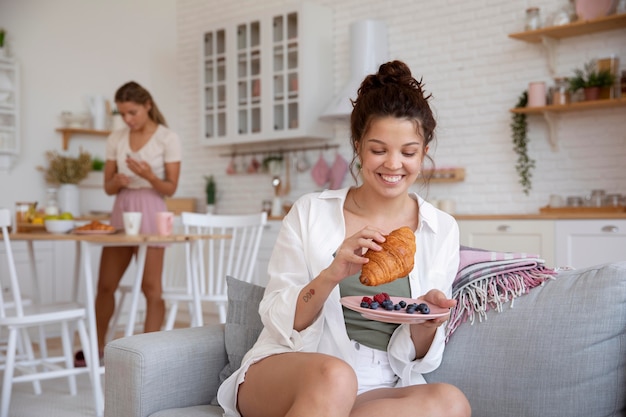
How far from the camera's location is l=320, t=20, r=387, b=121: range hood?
560 cm

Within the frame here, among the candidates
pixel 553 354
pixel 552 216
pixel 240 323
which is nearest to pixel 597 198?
pixel 552 216

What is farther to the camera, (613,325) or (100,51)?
(100,51)

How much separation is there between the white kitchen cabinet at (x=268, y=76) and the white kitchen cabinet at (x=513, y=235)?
5.76ft

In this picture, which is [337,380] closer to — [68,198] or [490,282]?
[490,282]

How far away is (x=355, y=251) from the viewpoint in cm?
159

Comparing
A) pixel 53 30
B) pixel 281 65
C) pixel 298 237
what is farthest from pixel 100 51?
pixel 298 237

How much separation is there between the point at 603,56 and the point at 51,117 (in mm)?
4218

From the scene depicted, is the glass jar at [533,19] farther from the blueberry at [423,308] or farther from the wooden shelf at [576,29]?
the blueberry at [423,308]

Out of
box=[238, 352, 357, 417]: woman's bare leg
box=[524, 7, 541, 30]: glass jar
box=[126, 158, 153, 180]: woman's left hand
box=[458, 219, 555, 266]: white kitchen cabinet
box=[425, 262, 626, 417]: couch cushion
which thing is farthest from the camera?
box=[524, 7, 541, 30]: glass jar

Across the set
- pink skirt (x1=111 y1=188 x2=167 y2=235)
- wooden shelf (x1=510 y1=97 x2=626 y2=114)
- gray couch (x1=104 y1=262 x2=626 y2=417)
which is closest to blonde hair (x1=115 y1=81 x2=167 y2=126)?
pink skirt (x1=111 y1=188 x2=167 y2=235)

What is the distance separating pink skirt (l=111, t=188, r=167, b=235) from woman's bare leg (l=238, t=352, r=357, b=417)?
8.14ft

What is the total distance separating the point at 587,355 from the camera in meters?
1.70

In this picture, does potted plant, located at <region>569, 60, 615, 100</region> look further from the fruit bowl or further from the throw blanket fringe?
the fruit bowl

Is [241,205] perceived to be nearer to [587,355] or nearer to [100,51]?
[100,51]
